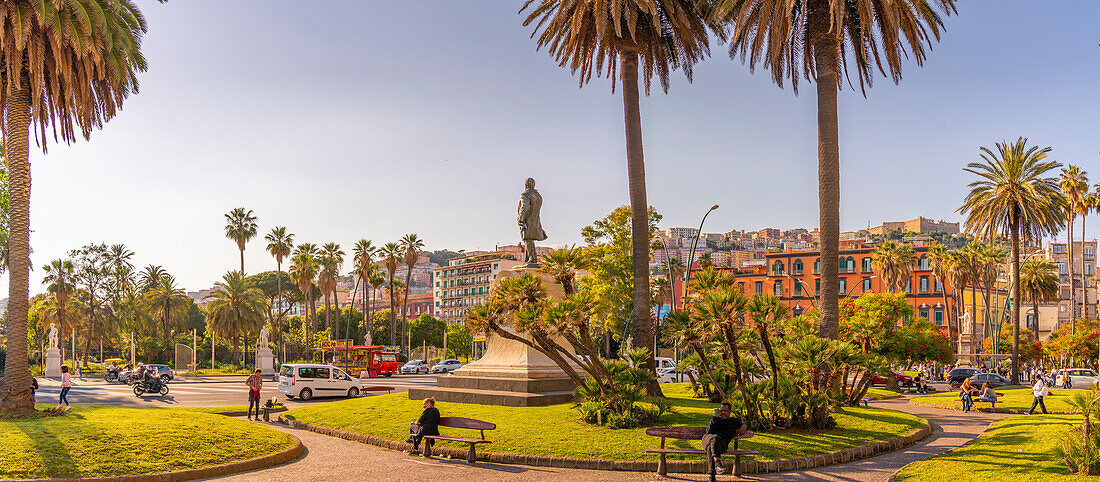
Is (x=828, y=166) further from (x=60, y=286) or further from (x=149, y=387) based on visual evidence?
(x=60, y=286)

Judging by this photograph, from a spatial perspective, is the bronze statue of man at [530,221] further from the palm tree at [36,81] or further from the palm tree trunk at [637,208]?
the palm tree at [36,81]

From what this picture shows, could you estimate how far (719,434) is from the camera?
12.2 m

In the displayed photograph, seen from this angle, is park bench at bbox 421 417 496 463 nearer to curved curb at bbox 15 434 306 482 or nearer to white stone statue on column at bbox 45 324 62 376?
curved curb at bbox 15 434 306 482

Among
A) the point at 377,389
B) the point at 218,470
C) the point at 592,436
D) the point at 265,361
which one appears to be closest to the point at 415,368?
the point at 265,361

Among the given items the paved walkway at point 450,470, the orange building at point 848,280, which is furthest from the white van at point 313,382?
the orange building at point 848,280

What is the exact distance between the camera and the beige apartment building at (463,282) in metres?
146

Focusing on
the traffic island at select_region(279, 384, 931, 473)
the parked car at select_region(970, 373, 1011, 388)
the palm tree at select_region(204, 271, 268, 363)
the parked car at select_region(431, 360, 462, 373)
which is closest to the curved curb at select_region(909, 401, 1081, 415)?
the traffic island at select_region(279, 384, 931, 473)

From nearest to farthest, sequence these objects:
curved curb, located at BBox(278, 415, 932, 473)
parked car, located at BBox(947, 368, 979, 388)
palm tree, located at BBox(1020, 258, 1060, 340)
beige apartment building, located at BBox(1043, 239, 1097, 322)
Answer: curved curb, located at BBox(278, 415, 932, 473)
parked car, located at BBox(947, 368, 979, 388)
palm tree, located at BBox(1020, 258, 1060, 340)
beige apartment building, located at BBox(1043, 239, 1097, 322)

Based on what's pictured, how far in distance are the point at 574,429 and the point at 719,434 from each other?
4122 mm

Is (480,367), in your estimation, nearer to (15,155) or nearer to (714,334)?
(714,334)

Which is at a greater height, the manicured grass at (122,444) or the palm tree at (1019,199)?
the palm tree at (1019,199)

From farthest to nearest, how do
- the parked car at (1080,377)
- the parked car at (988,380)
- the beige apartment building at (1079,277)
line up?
1. the beige apartment building at (1079,277)
2. the parked car at (1080,377)
3. the parked car at (988,380)

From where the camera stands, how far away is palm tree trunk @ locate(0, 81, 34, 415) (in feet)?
52.3

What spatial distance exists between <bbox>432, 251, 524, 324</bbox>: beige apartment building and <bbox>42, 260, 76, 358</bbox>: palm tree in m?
81.8
